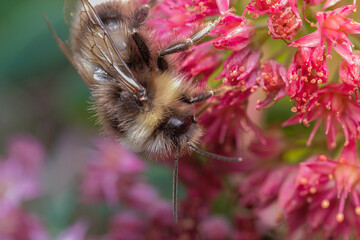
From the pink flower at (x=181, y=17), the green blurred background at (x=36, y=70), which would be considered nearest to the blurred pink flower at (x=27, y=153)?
the green blurred background at (x=36, y=70)

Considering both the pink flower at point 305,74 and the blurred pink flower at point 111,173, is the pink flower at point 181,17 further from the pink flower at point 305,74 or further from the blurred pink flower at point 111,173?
the blurred pink flower at point 111,173

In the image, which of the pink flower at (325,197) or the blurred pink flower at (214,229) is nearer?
the pink flower at (325,197)

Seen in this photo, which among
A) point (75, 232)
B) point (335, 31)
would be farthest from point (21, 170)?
point (335, 31)

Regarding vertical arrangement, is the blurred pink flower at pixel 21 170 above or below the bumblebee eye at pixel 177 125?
below

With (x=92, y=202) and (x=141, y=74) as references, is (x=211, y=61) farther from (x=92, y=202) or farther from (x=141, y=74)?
(x=92, y=202)

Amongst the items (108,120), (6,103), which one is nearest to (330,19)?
(108,120)

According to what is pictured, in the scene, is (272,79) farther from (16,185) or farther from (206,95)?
(16,185)

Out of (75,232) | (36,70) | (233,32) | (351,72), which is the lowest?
(75,232)
